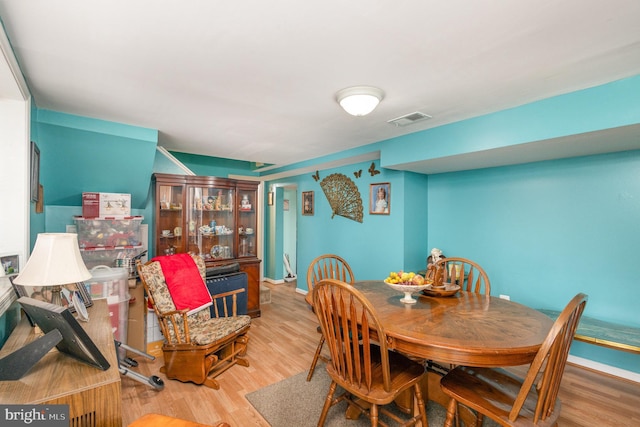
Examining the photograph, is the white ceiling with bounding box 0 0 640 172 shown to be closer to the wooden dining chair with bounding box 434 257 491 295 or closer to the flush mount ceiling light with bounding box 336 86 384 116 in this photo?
the flush mount ceiling light with bounding box 336 86 384 116

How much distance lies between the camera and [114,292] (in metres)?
2.70

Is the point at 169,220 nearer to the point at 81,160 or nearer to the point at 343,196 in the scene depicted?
the point at 81,160

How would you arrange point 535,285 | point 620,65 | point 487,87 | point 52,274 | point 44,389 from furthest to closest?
point 535,285 < point 487,87 < point 620,65 < point 52,274 < point 44,389

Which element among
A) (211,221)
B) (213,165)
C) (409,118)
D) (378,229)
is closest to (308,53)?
(409,118)

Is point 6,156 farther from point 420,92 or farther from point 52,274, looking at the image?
A: point 420,92

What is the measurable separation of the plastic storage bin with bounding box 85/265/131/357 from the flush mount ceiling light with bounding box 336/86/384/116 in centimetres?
244

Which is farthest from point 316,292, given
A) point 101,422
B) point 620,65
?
point 620,65

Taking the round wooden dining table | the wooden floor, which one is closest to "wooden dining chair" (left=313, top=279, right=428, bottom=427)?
the round wooden dining table

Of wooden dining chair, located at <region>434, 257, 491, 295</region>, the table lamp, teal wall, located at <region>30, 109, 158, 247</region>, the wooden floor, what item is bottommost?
the wooden floor

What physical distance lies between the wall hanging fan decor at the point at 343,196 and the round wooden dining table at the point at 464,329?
219 centimetres

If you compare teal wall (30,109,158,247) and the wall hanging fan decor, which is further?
the wall hanging fan decor

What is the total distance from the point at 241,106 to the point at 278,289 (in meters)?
3.83

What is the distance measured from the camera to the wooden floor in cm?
209

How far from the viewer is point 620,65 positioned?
5.96 ft
